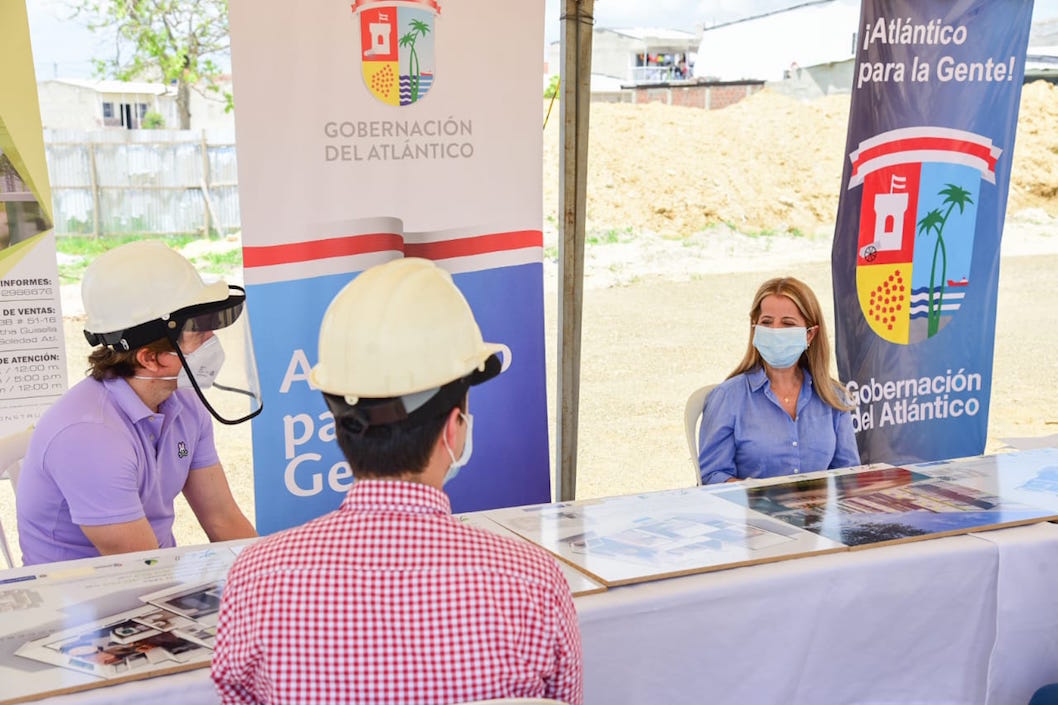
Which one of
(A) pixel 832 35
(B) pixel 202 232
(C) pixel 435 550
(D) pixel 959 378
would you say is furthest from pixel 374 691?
(A) pixel 832 35

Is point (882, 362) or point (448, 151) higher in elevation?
point (448, 151)

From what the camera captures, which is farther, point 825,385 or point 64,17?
point 64,17

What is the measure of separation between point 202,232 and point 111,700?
687 cm

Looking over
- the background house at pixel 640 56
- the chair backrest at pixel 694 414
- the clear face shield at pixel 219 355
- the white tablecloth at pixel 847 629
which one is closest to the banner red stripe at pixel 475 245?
the chair backrest at pixel 694 414

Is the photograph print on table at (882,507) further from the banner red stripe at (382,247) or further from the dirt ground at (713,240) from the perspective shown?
the dirt ground at (713,240)

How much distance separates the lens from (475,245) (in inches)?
128

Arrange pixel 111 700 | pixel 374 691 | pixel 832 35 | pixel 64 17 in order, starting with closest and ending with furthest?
pixel 374 691 → pixel 111 700 → pixel 64 17 → pixel 832 35

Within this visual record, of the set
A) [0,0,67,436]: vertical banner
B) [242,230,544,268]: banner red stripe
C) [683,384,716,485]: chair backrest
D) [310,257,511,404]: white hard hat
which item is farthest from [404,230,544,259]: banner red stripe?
[310,257,511,404]: white hard hat

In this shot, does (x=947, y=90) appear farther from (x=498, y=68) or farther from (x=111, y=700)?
(x=111, y=700)

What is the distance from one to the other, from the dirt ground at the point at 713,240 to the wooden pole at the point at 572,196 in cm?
486

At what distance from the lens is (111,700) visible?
1.51 m

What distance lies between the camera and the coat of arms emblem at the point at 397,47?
3.02 metres

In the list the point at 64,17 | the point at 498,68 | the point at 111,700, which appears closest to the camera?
the point at 111,700

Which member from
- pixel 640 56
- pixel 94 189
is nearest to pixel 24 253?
pixel 94 189
